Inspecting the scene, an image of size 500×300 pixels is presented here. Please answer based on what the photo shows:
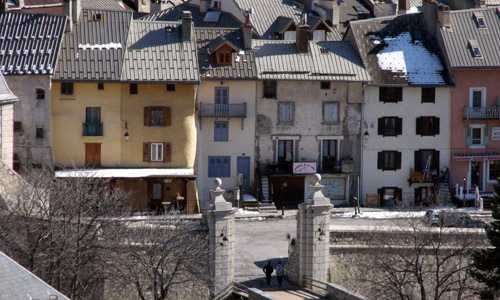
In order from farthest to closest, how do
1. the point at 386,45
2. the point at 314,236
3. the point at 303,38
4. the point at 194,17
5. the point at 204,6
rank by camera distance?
the point at 204,6, the point at 194,17, the point at 386,45, the point at 303,38, the point at 314,236

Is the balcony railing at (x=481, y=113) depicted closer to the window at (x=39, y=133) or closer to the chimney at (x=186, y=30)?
the chimney at (x=186, y=30)

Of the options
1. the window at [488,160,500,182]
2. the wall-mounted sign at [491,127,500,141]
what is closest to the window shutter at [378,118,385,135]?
the wall-mounted sign at [491,127,500,141]

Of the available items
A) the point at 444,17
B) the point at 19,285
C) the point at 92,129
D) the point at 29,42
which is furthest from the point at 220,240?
the point at 444,17

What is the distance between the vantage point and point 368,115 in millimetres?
80312

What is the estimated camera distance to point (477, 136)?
82125 millimetres

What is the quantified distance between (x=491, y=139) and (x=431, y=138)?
432cm

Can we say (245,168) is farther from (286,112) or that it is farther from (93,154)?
(93,154)

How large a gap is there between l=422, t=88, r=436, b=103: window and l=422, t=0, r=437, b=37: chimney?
4641 mm

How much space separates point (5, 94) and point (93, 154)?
9.53 metres

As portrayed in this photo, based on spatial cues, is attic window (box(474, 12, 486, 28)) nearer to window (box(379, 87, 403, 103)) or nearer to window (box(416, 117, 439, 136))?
window (box(416, 117, 439, 136))

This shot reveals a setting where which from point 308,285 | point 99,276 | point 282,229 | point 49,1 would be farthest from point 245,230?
point 49,1

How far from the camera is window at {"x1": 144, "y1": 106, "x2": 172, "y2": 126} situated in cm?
7612

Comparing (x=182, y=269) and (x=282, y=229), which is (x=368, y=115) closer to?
(x=282, y=229)

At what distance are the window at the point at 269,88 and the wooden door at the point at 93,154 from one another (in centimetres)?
1189
